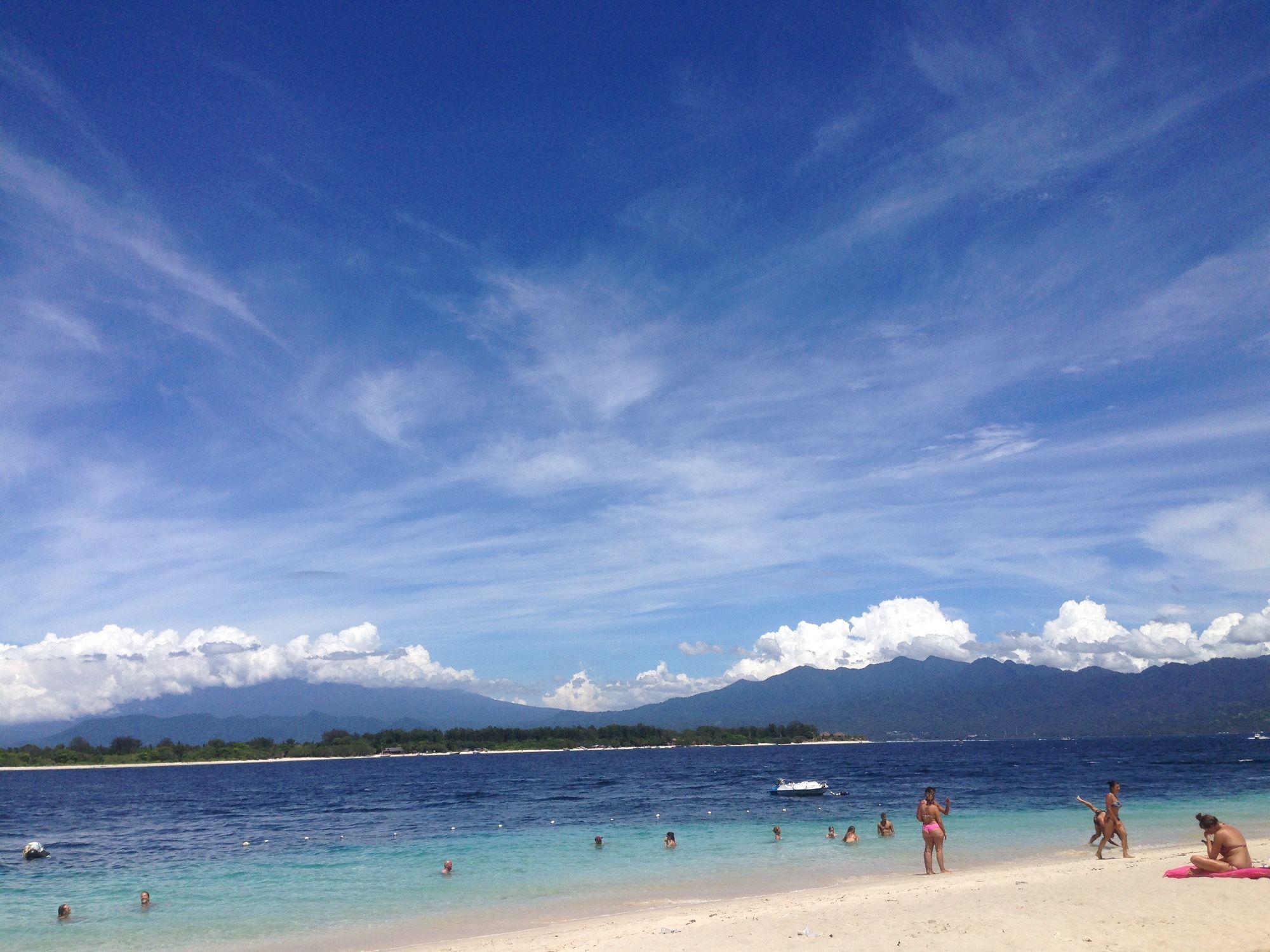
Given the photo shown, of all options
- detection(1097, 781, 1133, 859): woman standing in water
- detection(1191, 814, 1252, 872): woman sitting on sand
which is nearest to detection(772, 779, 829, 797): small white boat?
detection(1097, 781, 1133, 859): woman standing in water

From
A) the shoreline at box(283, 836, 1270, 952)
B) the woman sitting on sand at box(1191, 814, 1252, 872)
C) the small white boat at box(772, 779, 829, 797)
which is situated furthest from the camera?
the small white boat at box(772, 779, 829, 797)

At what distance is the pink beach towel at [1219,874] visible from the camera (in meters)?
18.2

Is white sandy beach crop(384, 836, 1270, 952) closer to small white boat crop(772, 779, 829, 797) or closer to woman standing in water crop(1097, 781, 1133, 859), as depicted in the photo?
woman standing in water crop(1097, 781, 1133, 859)

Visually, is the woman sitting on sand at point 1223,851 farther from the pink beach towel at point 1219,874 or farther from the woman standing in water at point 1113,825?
the woman standing in water at point 1113,825

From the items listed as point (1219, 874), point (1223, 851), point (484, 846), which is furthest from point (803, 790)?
point (1219, 874)

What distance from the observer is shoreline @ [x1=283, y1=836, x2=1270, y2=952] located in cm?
1514

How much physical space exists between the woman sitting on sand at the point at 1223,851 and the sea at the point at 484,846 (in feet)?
16.3

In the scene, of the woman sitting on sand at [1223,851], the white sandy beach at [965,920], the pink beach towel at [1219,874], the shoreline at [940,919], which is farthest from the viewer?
the woman sitting on sand at [1223,851]

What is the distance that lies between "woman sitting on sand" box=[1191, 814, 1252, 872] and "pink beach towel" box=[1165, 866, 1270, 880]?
13cm

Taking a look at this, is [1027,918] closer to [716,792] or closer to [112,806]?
[716,792]

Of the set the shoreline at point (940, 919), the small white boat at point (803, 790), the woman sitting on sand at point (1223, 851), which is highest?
the woman sitting on sand at point (1223, 851)

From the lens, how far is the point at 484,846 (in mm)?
39625

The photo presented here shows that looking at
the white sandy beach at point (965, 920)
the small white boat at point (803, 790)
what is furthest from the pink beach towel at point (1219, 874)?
the small white boat at point (803, 790)

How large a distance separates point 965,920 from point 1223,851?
765 centimetres
